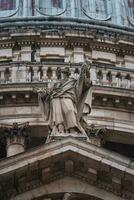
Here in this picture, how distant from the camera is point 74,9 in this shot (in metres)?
41.8

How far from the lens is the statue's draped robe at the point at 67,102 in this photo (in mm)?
19234

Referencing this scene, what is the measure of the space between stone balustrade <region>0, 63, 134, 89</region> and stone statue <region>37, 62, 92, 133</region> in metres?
10.9

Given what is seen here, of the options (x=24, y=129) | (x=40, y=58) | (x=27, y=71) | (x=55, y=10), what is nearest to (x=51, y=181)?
(x=24, y=129)

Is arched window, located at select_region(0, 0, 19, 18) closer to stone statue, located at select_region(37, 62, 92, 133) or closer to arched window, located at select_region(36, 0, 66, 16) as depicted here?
arched window, located at select_region(36, 0, 66, 16)

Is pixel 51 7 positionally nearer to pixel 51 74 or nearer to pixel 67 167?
pixel 51 74

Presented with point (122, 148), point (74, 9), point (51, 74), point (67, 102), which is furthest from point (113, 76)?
point (67, 102)

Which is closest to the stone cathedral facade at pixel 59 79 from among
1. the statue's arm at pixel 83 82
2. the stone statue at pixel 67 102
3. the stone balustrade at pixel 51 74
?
the stone balustrade at pixel 51 74

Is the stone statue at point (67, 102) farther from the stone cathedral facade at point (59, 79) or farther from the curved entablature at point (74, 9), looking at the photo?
the curved entablature at point (74, 9)

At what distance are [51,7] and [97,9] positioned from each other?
209cm

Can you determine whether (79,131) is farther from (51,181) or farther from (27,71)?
(27,71)

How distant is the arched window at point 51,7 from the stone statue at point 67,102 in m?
21.7

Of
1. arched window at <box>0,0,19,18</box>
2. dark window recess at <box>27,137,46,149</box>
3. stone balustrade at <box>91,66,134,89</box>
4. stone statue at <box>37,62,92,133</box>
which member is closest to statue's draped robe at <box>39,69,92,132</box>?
stone statue at <box>37,62,92,133</box>

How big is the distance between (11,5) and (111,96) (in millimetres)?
13422

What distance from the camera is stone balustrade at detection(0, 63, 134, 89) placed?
31.0m
